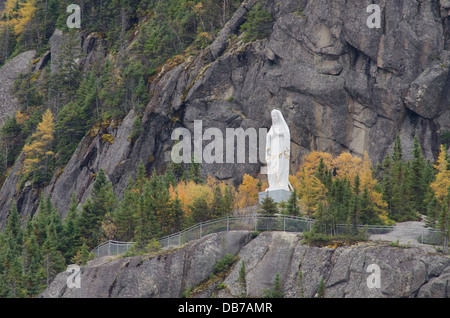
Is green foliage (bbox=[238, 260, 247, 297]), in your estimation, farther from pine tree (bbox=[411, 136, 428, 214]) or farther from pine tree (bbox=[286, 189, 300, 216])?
pine tree (bbox=[411, 136, 428, 214])

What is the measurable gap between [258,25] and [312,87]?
943 centimetres

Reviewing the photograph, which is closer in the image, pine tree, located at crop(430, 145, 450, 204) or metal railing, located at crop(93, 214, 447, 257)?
metal railing, located at crop(93, 214, 447, 257)

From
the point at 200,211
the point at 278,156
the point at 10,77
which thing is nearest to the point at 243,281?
the point at 200,211

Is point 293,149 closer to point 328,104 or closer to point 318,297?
A: point 328,104

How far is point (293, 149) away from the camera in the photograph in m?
87.2

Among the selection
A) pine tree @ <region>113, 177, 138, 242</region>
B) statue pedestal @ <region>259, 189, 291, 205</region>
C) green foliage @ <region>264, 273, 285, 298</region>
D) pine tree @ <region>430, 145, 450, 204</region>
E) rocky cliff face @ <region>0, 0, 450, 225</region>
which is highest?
rocky cliff face @ <region>0, 0, 450, 225</region>

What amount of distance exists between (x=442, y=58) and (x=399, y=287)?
108 feet

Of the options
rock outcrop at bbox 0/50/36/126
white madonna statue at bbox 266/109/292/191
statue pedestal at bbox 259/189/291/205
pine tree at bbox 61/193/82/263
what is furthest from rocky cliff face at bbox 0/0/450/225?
rock outcrop at bbox 0/50/36/126

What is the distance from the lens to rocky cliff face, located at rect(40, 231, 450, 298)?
5556 cm

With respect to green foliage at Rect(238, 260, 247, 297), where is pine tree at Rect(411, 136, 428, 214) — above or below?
above

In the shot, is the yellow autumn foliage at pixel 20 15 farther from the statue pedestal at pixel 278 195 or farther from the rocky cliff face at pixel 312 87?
the statue pedestal at pixel 278 195

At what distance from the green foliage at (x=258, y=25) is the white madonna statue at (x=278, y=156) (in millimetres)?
22588

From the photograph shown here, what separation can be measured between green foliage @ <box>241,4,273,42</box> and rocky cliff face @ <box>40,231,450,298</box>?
110 feet

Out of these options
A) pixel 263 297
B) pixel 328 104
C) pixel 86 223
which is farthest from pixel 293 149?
pixel 263 297
